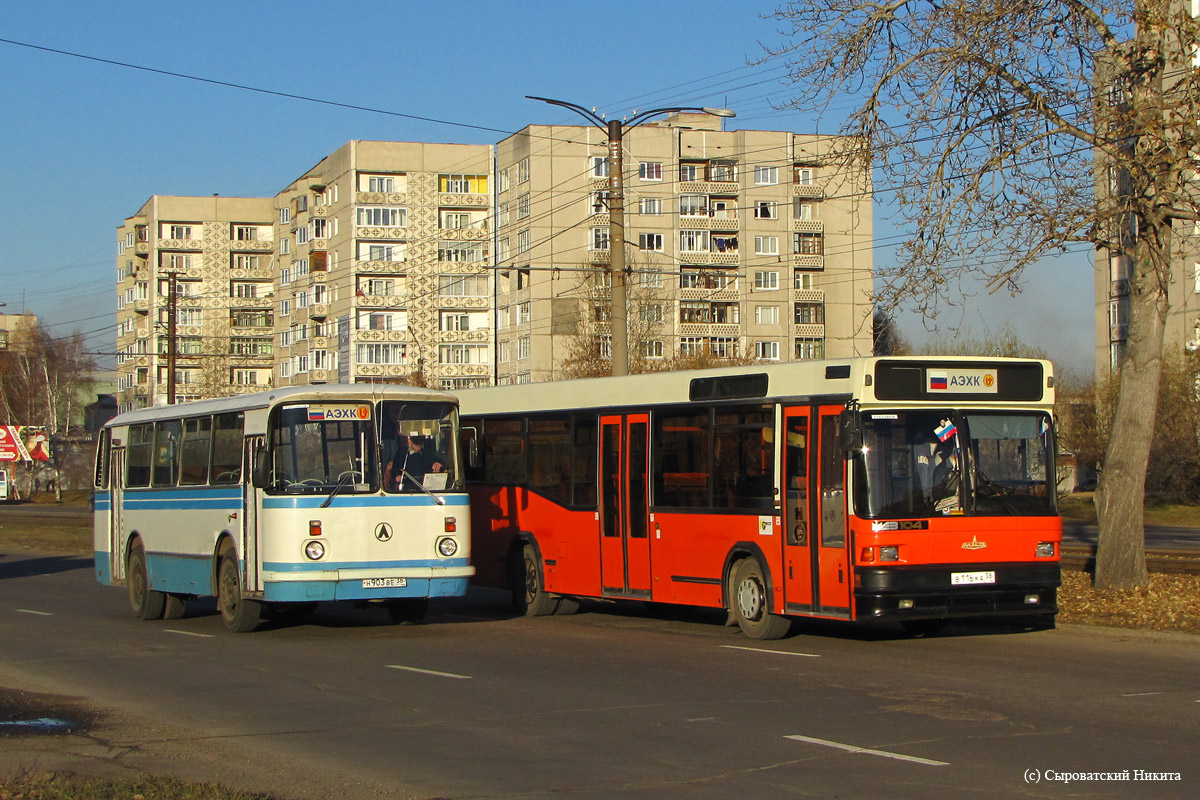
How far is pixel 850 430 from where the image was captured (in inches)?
552

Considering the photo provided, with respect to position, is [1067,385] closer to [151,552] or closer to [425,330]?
[425,330]

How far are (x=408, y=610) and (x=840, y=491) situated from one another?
266 inches

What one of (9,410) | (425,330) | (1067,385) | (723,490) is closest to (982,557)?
(723,490)

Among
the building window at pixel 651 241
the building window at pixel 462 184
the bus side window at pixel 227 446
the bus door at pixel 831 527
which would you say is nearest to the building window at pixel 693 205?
the building window at pixel 651 241

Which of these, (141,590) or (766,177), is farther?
(766,177)

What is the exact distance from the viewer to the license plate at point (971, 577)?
1438 centimetres

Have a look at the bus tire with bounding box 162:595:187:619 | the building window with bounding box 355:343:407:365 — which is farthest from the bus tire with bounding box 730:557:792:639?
the building window with bounding box 355:343:407:365

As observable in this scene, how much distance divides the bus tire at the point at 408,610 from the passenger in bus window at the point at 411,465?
2.01m

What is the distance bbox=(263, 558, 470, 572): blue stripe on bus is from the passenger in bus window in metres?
0.87

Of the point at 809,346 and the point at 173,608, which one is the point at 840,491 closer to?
the point at 173,608

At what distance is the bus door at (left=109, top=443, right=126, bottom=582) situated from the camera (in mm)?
21266

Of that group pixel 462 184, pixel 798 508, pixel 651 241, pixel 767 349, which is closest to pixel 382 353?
pixel 462 184

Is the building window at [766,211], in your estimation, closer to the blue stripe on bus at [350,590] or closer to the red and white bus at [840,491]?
the red and white bus at [840,491]

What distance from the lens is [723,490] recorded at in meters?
16.1
